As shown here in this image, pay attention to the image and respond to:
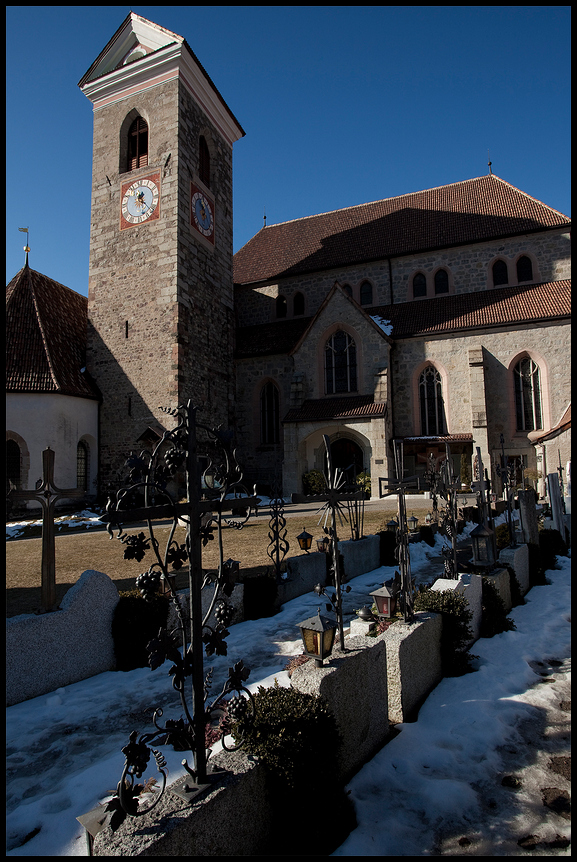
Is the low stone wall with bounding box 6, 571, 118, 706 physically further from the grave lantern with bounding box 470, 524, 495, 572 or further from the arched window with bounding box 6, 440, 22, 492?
the arched window with bounding box 6, 440, 22, 492

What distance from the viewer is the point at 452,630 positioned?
544cm

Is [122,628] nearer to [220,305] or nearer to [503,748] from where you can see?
[503,748]

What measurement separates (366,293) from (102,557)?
69.0 ft

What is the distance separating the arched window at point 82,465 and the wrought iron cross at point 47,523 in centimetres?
1550

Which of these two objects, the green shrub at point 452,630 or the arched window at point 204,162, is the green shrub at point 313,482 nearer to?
the arched window at point 204,162

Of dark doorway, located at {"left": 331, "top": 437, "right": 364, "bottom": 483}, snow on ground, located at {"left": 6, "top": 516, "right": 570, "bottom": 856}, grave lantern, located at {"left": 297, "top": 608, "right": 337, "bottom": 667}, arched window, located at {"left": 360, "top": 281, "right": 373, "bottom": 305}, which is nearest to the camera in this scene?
snow on ground, located at {"left": 6, "top": 516, "right": 570, "bottom": 856}

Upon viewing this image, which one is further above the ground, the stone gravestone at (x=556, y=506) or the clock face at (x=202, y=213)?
the clock face at (x=202, y=213)

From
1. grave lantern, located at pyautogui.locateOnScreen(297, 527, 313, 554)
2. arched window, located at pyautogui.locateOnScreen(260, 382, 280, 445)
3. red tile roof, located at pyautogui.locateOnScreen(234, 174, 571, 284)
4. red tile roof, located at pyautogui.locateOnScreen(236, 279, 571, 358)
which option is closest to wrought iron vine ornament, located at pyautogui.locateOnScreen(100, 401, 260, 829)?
grave lantern, located at pyautogui.locateOnScreen(297, 527, 313, 554)

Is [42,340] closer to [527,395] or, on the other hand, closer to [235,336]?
[235,336]

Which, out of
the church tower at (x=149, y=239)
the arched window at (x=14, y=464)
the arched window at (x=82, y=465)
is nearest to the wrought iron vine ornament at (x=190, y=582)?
the church tower at (x=149, y=239)

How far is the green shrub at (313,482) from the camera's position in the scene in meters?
21.8

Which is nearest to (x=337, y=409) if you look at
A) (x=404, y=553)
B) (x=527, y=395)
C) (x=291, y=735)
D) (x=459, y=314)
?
(x=459, y=314)

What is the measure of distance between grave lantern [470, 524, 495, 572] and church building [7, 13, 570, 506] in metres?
12.4

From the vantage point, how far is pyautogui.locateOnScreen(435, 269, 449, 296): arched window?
25.4 metres
